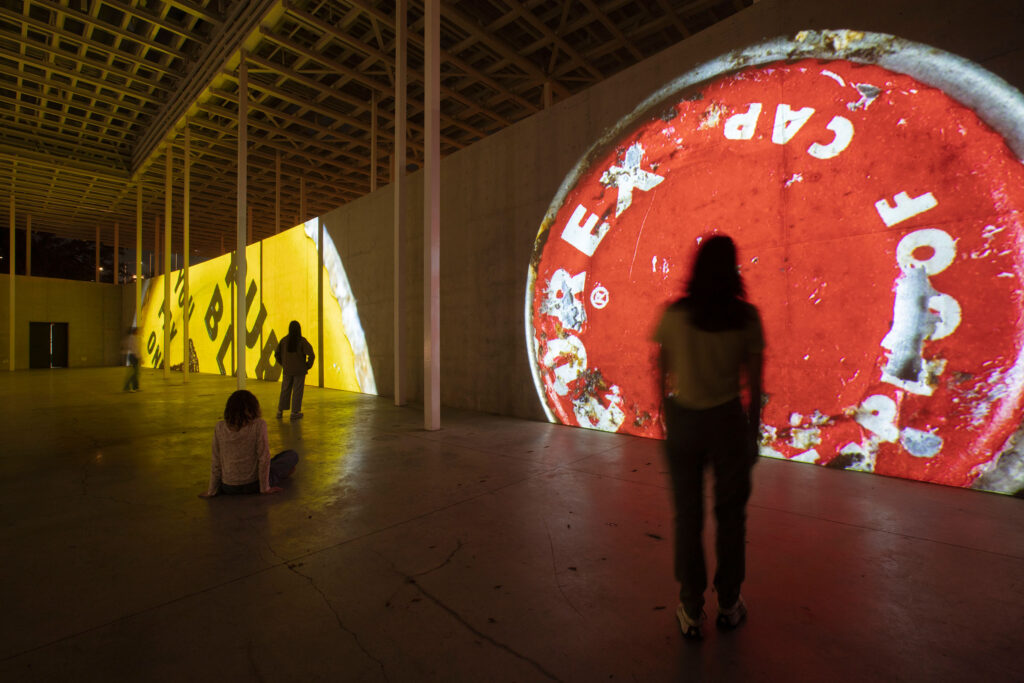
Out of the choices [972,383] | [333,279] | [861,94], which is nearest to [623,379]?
[972,383]

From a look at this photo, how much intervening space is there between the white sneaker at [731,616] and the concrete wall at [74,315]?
2838 centimetres

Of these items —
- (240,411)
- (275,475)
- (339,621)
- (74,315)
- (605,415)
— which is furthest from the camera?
(74,315)

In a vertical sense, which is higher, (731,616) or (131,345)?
(131,345)

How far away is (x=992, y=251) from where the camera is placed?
344cm

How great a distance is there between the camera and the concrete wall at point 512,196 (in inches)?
146

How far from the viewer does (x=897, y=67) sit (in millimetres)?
3869

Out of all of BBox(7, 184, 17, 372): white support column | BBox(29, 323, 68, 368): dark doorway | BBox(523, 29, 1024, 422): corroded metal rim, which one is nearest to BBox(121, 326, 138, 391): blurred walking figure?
BBox(523, 29, 1024, 422): corroded metal rim

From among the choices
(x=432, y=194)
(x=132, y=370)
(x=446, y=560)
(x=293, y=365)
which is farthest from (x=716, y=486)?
(x=132, y=370)

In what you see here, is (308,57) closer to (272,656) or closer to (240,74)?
(240,74)

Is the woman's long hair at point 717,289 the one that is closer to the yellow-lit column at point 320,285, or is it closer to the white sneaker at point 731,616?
the white sneaker at point 731,616

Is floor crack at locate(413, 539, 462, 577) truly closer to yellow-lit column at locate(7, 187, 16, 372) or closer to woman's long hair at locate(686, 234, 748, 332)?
woman's long hair at locate(686, 234, 748, 332)

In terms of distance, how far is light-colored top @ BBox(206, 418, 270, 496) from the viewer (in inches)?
137

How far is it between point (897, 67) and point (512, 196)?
177 inches

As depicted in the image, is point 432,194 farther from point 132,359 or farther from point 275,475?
point 132,359
